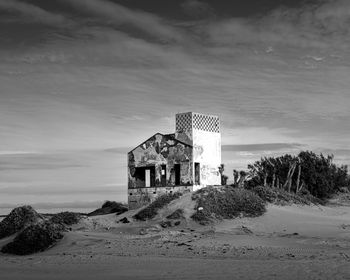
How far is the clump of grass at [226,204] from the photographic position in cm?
2275

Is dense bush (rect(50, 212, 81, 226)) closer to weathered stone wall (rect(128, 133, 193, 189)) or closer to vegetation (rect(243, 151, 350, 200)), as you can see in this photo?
weathered stone wall (rect(128, 133, 193, 189))

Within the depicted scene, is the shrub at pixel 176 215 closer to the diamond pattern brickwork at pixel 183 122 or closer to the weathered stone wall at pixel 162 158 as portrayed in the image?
the weathered stone wall at pixel 162 158

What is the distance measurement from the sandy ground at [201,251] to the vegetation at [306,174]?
12998mm

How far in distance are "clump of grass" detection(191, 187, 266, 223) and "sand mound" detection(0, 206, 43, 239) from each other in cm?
680

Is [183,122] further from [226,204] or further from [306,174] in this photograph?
[306,174]

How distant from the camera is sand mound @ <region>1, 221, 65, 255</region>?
726 inches

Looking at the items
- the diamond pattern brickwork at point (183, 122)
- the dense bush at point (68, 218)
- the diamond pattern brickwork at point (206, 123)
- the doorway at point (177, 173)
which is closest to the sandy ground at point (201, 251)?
the dense bush at point (68, 218)

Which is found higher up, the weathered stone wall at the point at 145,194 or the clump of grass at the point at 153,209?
the weathered stone wall at the point at 145,194

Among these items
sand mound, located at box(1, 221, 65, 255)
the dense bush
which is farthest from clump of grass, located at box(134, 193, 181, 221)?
sand mound, located at box(1, 221, 65, 255)

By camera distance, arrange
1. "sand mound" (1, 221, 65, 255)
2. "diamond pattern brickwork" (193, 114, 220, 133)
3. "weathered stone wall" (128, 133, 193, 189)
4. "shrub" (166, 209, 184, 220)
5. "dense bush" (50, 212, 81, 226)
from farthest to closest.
Result: 1. "diamond pattern brickwork" (193, 114, 220, 133)
2. "weathered stone wall" (128, 133, 193, 189)
3. "dense bush" (50, 212, 81, 226)
4. "shrub" (166, 209, 184, 220)
5. "sand mound" (1, 221, 65, 255)

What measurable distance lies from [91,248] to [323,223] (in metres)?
9.86

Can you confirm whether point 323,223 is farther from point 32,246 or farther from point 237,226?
point 32,246

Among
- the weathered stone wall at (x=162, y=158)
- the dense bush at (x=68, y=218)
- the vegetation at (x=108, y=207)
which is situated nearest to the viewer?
the dense bush at (x=68, y=218)

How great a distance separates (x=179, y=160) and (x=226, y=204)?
609 centimetres
